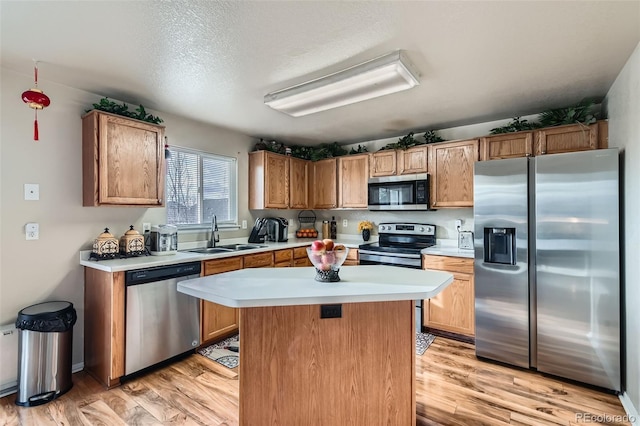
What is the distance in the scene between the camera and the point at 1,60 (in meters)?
2.17

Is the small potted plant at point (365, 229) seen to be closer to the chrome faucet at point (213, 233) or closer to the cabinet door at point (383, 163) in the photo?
the cabinet door at point (383, 163)

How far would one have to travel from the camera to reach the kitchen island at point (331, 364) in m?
1.69

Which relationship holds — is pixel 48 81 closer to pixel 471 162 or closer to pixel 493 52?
pixel 493 52

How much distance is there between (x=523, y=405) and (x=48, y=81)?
4372 millimetres

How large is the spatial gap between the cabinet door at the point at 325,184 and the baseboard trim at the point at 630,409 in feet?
11.1

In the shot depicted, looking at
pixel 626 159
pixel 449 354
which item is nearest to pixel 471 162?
pixel 626 159

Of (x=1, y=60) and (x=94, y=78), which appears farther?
(x=94, y=78)

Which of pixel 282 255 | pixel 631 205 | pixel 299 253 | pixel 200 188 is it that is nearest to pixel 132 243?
pixel 200 188

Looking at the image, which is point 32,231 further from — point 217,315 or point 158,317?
point 217,315

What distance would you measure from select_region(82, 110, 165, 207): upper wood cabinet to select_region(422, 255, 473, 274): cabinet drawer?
2.84 m

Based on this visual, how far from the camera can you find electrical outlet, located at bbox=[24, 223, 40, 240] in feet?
7.90

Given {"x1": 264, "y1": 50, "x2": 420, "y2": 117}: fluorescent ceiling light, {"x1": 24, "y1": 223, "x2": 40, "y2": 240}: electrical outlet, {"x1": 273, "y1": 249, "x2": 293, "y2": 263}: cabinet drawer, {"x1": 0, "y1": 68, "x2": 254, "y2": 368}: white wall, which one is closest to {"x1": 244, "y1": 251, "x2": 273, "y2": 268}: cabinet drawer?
{"x1": 273, "y1": 249, "x2": 293, "y2": 263}: cabinet drawer

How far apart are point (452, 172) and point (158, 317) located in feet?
11.1

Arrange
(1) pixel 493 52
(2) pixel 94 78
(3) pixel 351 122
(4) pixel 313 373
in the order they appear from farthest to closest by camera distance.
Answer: (3) pixel 351 122
(2) pixel 94 78
(1) pixel 493 52
(4) pixel 313 373
